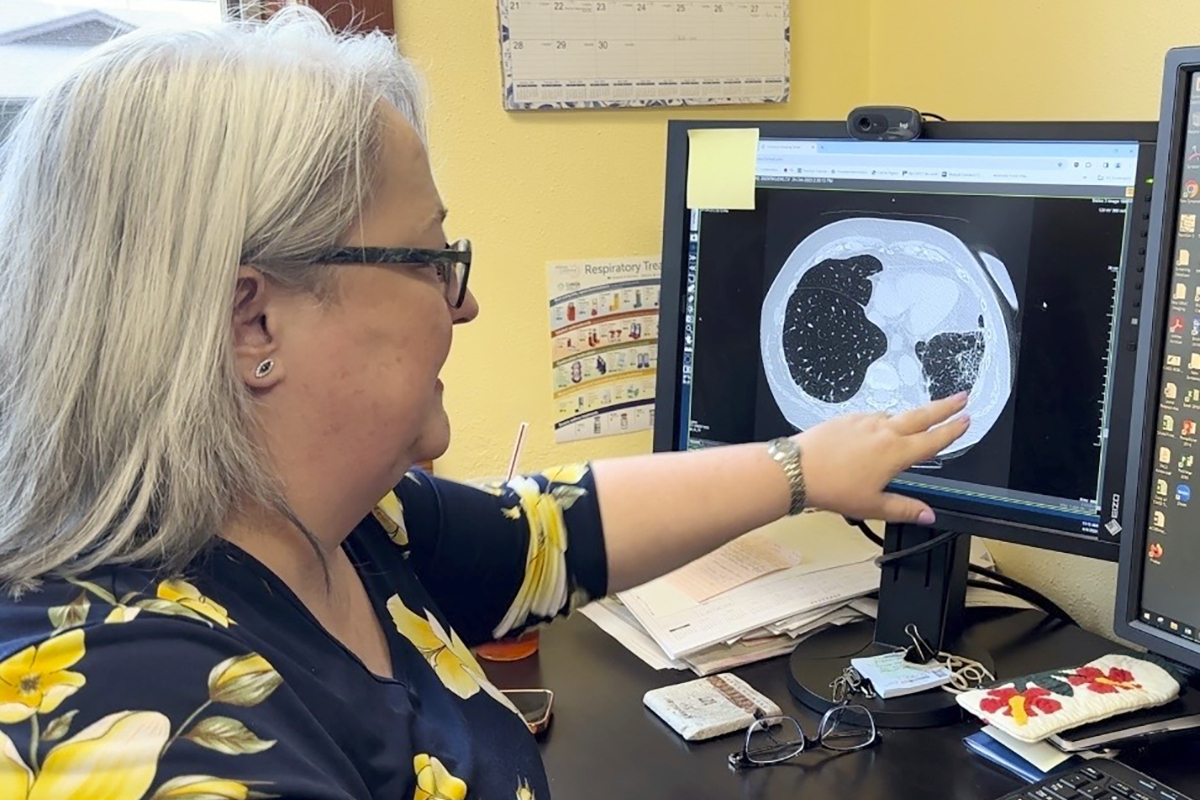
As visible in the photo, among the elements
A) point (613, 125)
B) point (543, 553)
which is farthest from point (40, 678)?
point (613, 125)

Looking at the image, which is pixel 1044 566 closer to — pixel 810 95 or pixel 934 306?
pixel 934 306

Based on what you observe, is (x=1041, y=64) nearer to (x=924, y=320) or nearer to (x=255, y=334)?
(x=924, y=320)

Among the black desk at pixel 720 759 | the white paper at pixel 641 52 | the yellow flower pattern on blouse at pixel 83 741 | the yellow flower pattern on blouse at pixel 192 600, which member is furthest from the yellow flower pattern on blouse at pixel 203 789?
the white paper at pixel 641 52

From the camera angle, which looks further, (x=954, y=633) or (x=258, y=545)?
(x=954, y=633)

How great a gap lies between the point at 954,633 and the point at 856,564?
14cm

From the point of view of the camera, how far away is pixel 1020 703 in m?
0.94

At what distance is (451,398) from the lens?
1308mm

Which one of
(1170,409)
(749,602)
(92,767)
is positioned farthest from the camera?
(749,602)

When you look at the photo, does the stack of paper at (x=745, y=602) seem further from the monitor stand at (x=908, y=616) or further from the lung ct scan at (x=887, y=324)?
the lung ct scan at (x=887, y=324)

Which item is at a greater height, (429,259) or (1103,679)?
(429,259)

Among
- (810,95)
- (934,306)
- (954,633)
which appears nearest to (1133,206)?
(934,306)

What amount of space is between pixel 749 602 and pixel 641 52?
643 mm

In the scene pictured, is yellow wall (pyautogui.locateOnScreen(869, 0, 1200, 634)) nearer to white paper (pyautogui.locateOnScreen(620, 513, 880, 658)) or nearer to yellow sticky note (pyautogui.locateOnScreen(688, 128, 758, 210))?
white paper (pyautogui.locateOnScreen(620, 513, 880, 658))

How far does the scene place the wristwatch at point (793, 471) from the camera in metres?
0.99
